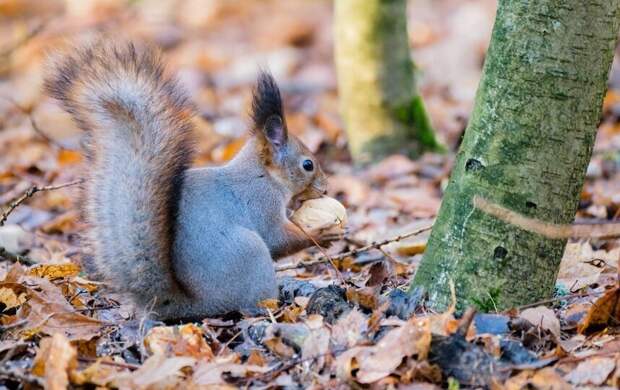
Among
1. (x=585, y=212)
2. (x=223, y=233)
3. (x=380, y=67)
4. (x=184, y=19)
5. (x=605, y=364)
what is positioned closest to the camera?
(x=605, y=364)

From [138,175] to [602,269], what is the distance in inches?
60.3

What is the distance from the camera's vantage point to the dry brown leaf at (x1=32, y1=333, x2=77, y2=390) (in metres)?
2.11

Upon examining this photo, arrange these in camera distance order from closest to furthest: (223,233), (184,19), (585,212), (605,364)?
(605,364), (223,233), (585,212), (184,19)

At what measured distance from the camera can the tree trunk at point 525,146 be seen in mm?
2494

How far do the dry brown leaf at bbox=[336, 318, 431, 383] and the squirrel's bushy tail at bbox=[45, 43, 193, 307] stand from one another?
76 centimetres

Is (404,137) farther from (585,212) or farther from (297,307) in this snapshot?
(297,307)

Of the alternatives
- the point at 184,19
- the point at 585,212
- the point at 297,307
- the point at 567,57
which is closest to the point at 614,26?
the point at 567,57

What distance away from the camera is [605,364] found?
2.17 m

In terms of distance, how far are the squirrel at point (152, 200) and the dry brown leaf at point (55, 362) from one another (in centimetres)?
56

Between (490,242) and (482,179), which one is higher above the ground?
(482,179)

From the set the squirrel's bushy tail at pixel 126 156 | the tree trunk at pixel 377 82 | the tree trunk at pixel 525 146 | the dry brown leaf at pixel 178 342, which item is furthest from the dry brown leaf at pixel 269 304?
the tree trunk at pixel 377 82

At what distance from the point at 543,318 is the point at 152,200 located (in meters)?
1.12

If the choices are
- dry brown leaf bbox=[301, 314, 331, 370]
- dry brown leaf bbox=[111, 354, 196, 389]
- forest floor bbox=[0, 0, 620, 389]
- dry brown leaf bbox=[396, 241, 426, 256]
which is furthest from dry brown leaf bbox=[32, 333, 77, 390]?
dry brown leaf bbox=[396, 241, 426, 256]

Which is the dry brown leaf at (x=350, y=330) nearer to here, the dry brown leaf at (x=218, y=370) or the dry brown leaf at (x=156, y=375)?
the dry brown leaf at (x=218, y=370)
